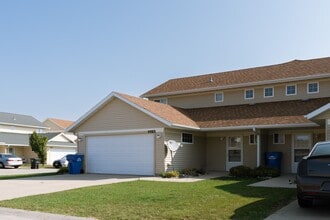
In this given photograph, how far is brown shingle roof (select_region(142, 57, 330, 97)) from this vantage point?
2359 cm

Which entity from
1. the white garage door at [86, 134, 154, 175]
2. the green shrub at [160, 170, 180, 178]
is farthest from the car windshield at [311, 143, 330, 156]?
the white garage door at [86, 134, 154, 175]

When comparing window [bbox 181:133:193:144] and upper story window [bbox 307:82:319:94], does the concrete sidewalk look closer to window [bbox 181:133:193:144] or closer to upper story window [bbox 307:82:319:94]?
window [bbox 181:133:193:144]

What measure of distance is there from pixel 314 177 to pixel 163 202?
13.4 ft

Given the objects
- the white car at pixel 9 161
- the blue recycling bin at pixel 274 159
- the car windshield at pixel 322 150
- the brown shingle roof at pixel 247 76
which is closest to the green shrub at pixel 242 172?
the blue recycling bin at pixel 274 159

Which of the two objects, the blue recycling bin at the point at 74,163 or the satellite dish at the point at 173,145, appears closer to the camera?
the satellite dish at the point at 173,145

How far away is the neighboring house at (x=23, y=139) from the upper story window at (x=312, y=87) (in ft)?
108

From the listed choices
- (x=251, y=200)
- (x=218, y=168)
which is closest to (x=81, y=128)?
(x=218, y=168)

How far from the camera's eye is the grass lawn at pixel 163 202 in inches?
354

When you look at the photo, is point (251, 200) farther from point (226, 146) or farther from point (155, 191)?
point (226, 146)

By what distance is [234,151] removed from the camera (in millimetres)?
23234

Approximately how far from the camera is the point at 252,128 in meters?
20.6

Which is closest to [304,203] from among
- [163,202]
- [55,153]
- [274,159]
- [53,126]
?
[163,202]

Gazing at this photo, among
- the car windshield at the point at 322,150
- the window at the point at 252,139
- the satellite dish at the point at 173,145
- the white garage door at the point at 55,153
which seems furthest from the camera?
the white garage door at the point at 55,153

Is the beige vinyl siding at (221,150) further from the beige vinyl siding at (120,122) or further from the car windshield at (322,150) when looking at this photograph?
the car windshield at (322,150)
